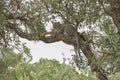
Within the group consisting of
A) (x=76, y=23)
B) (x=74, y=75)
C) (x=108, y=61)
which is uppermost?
(x=74, y=75)

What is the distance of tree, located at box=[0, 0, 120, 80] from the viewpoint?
12625 millimetres

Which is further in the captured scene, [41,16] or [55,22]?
[41,16]

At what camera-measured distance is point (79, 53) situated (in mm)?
13203

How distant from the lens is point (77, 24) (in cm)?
1301

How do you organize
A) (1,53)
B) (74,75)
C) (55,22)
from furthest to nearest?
(55,22) < (1,53) < (74,75)

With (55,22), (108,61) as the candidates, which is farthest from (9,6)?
(108,61)

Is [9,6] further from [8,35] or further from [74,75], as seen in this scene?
[74,75]

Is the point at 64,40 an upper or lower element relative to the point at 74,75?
lower

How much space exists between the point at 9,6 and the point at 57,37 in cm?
238

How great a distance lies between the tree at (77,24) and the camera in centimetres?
1262

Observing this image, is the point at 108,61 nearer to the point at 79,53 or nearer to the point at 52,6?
the point at 79,53

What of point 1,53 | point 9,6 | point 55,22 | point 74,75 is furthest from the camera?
point 9,6

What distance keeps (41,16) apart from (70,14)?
51.6 inches

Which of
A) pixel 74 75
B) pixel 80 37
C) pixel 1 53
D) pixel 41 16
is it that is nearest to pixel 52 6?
pixel 41 16
